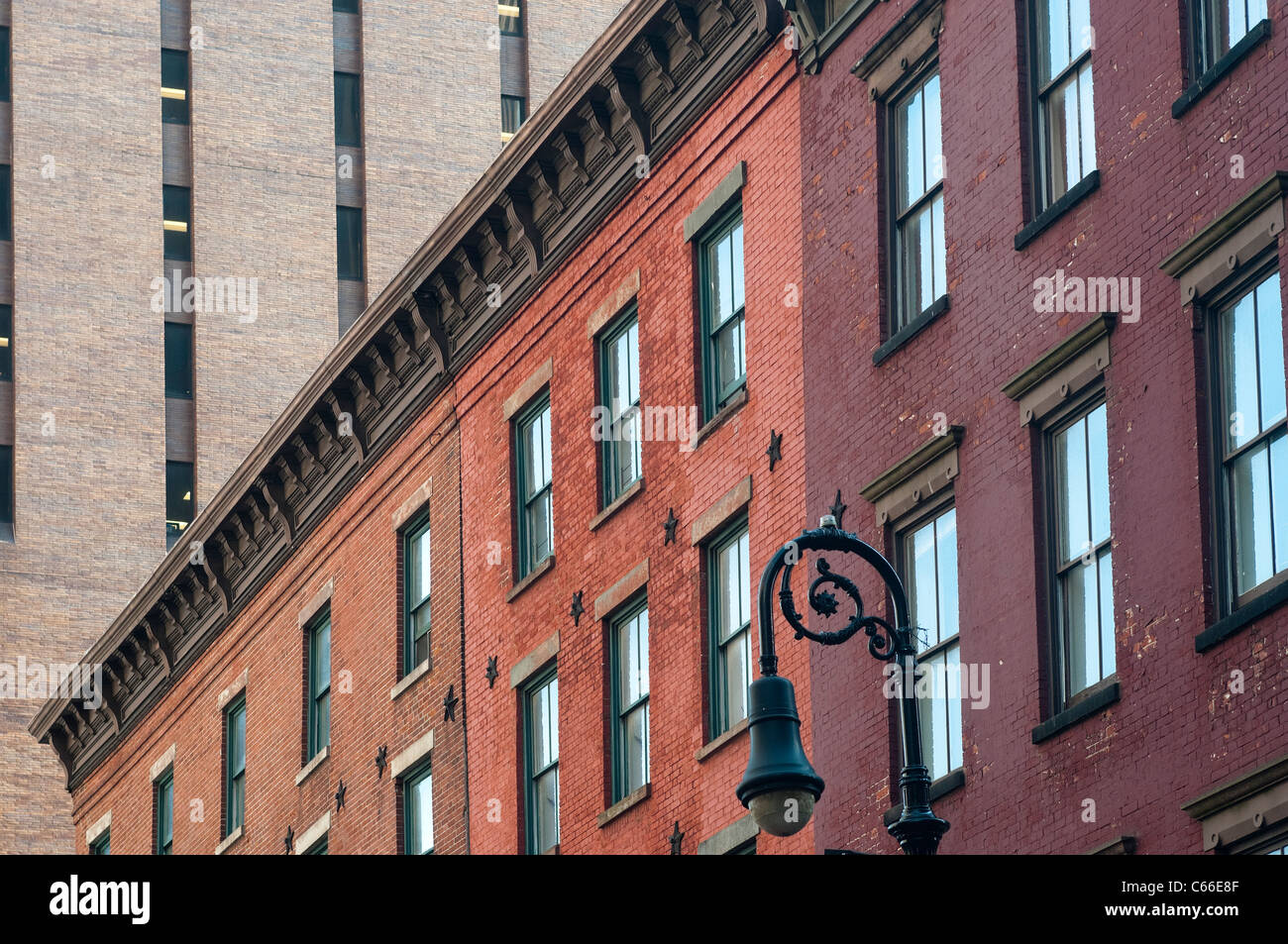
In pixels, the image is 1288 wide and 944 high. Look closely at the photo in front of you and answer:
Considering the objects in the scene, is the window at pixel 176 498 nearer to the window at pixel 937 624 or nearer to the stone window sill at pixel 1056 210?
the window at pixel 937 624

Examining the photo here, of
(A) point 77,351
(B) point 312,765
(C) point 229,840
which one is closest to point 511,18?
(A) point 77,351

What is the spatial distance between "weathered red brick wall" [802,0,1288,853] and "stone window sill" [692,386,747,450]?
4.41 feet

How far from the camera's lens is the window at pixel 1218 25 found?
18.5 meters

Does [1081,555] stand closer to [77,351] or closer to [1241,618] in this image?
[1241,618]

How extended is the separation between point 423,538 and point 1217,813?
17877mm

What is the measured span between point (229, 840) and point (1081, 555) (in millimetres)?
21982

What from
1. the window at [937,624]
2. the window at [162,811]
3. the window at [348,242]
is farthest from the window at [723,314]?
the window at [348,242]

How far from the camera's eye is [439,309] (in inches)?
1324

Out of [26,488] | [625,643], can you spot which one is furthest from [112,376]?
[625,643]

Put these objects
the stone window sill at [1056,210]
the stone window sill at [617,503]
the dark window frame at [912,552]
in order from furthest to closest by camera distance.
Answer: the stone window sill at [617,503] → the dark window frame at [912,552] → the stone window sill at [1056,210]

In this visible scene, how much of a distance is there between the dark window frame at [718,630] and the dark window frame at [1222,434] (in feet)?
24.7

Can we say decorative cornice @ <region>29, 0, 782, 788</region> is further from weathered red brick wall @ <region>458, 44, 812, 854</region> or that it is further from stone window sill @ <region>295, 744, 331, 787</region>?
stone window sill @ <region>295, 744, 331, 787</region>

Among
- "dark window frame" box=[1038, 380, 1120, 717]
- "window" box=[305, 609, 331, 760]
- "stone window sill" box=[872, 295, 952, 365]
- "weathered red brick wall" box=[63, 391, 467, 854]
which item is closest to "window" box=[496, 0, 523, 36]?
"weathered red brick wall" box=[63, 391, 467, 854]
